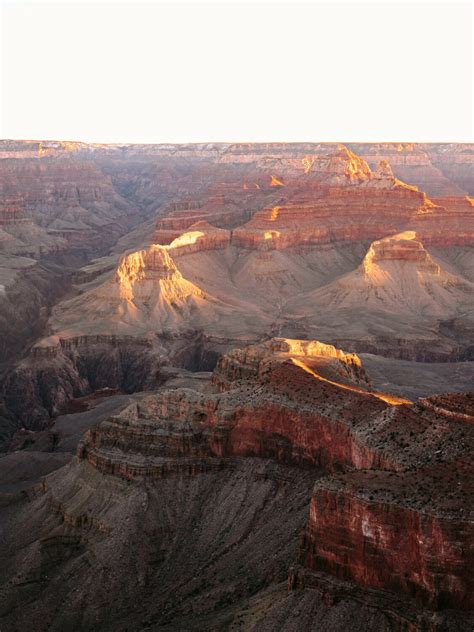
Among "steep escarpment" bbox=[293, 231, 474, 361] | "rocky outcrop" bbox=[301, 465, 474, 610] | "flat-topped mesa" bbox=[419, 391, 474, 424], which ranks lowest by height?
"steep escarpment" bbox=[293, 231, 474, 361]

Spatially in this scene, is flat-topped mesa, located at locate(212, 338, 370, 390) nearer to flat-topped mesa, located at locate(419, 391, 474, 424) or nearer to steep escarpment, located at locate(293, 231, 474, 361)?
flat-topped mesa, located at locate(419, 391, 474, 424)

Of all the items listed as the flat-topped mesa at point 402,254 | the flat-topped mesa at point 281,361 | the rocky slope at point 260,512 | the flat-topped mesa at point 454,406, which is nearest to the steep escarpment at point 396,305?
the flat-topped mesa at point 402,254

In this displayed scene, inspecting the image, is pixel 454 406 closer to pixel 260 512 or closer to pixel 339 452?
pixel 339 452

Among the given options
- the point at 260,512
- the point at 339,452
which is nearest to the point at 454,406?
the point at 339,452

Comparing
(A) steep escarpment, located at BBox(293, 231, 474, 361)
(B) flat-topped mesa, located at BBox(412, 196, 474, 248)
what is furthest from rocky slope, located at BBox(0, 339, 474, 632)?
(B) flat-topped mesa, located at BBox(412, 196, 474, 248)

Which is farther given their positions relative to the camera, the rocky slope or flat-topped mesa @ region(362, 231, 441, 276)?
flat-topped mesa @ region(362, 231, 441, 276)

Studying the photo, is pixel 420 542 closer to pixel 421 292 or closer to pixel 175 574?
pixel 175 574
